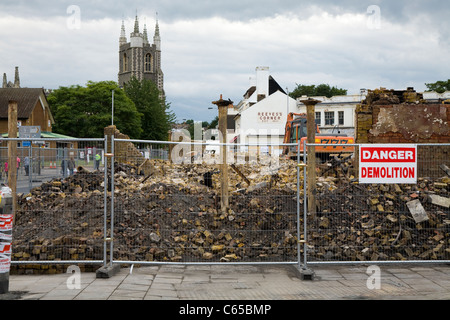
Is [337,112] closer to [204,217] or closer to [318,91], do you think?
[318,91]

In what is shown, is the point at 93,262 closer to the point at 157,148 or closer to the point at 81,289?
the point at 81,289

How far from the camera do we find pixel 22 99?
211 ft

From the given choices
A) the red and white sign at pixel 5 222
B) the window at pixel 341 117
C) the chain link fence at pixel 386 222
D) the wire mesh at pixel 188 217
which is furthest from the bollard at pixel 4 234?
the window at pixel 341 117

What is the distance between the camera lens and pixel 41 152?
33.1ft

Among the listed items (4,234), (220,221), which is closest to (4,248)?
(4,234)

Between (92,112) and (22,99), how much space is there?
35.2ft

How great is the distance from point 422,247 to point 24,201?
8254mm

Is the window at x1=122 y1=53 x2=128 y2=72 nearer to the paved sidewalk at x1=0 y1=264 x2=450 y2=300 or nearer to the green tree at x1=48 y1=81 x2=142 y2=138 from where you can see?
the green tree at x1=48 y1=81 x2=142 y2=138

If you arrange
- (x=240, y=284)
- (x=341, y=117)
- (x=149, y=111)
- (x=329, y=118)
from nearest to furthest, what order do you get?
(x=240, y=284) < (x=341, y=117) < (x=329, y=118) < (x=149, y=111)

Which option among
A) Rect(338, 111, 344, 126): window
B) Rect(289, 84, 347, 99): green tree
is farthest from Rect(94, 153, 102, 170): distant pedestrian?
Rect(289, 84, 347, 99): green tree

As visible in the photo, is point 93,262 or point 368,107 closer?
point 93,262

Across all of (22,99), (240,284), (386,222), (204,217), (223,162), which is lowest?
(240,284)

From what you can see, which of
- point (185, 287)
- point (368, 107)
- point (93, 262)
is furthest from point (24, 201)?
point (368, 107)

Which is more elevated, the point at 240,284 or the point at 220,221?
the point at 220,221
